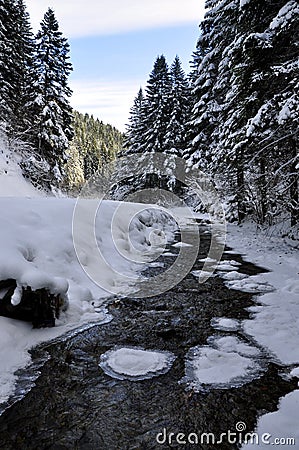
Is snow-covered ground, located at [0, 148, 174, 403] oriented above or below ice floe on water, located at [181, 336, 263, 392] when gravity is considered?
above

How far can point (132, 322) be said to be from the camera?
3922 mm

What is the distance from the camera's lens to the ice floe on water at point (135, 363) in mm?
2791

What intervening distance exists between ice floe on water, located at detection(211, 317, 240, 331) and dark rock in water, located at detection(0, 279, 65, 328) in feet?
6.40

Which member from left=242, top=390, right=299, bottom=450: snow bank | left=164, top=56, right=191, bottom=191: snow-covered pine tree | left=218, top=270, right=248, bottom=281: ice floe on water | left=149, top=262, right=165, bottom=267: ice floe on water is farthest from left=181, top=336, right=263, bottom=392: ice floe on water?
left=164, top=56, right=191, bottom=191: snow-covered pine tree

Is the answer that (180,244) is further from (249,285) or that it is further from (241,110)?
(249,285)

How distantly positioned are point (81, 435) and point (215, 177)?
15860 mm

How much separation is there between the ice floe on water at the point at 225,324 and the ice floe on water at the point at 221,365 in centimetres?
28

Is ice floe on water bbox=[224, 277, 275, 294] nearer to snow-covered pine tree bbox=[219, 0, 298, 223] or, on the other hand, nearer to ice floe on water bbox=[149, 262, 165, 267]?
ice floe on water bbox=[149, 262, 165, 267]

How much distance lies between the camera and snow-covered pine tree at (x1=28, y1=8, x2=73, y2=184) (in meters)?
18.7

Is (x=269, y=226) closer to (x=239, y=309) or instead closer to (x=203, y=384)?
(x=239, y=309)

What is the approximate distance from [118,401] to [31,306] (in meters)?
1.62

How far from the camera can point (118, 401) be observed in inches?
95.0

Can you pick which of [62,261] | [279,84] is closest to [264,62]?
[279,84]

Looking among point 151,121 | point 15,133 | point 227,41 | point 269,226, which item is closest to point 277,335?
point 269,226
